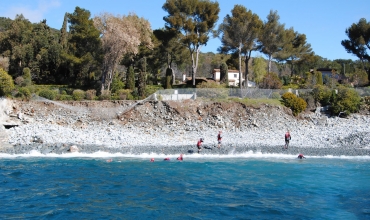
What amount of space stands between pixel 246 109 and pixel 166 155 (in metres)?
13.0

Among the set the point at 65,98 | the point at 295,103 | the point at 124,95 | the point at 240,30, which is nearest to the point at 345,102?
the point at 295,103

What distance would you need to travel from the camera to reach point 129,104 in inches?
1508

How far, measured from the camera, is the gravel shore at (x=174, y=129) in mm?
28891

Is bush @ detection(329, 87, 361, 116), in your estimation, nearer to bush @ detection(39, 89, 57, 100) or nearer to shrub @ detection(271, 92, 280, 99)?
shrub @ detection(271, 92, 280, 99)

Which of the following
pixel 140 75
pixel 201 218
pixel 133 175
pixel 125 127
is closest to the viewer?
pixel 201 218

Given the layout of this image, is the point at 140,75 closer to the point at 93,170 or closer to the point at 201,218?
the point at 93,170

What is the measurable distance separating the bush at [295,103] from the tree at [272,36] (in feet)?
43.8

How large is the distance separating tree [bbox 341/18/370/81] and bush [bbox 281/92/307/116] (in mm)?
24377

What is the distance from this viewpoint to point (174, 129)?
34875 mm

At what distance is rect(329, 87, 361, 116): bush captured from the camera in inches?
1508

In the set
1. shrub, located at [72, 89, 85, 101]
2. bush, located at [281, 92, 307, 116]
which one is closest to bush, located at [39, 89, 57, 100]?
shrub, located at [72, 89, 85, 101]

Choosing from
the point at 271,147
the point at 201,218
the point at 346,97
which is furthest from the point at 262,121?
the point at 201,218

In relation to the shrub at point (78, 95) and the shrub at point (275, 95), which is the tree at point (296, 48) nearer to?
the shrub at point (275, 95)

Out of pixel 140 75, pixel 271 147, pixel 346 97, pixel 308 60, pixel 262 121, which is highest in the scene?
pixel 308 60
